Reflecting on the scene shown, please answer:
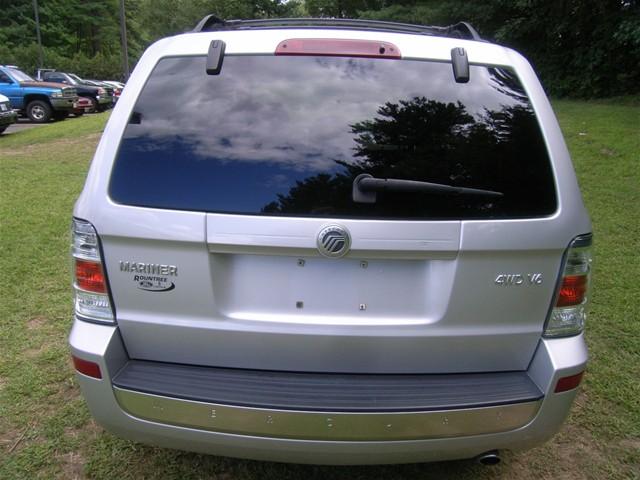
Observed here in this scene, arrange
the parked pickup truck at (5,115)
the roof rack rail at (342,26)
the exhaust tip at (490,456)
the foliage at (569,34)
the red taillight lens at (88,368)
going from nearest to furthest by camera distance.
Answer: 1. the red taillight lens at (88,368)
2. the exhaust tip at (490,456)
3. the roof rack rail at (342,26)
4. the parked pickup truck at (5,115)
5. the foliage at (569,34)

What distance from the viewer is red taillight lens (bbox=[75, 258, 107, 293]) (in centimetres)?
197

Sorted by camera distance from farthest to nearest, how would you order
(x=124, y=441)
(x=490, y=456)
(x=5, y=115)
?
(x=5, y=115), (x=124, y=441), (x=490, y=456)

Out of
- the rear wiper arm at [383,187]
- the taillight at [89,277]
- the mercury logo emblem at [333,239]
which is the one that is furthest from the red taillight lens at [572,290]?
the taillight at [89,277]

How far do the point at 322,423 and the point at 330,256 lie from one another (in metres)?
0.59

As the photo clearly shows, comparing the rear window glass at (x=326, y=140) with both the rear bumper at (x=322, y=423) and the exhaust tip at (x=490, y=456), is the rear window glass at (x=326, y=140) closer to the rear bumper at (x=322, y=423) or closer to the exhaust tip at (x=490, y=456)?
the rear bumper at (x=322, y=423)

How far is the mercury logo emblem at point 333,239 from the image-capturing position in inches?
71.5

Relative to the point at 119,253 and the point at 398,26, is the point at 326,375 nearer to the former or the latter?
the point at 119,253

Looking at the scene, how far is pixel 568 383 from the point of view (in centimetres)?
198

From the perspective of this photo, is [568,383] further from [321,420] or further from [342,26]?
[342,26]

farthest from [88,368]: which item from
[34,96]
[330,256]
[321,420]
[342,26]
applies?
[34,96]

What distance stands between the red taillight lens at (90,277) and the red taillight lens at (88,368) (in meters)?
0.27

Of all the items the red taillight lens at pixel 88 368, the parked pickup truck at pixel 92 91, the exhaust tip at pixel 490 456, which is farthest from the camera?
the parked pickup truck at pixel 92 91

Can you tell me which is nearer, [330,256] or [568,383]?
[330,256]

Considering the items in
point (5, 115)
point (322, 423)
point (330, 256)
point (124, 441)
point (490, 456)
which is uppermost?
point (330, 256)
